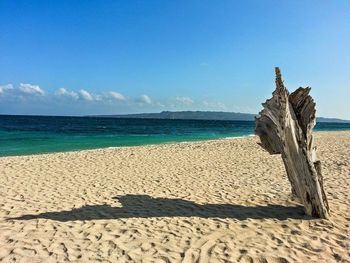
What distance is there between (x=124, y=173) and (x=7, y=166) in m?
5.36

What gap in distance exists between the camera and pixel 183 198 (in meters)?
8.53

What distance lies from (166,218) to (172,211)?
50 centimetres

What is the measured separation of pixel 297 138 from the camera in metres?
6.85

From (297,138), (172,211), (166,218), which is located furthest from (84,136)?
(297,138)

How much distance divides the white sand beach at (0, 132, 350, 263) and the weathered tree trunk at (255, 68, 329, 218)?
51 cm

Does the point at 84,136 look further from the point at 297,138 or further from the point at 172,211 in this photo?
the point at 297,138

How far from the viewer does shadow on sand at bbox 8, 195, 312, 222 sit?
6.96 m

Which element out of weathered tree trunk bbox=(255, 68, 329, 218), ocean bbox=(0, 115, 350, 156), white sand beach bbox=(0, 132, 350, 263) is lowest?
ocean bbox=(0, 115, 350, 156)

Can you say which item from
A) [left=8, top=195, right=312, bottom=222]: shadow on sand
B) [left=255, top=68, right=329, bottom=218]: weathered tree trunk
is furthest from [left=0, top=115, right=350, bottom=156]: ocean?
[left=255, top=68, right=329, bottom=218]: weathered tree trunk

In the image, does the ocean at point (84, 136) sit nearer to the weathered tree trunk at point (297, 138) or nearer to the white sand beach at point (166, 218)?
the white sand beach at point (166, 218)

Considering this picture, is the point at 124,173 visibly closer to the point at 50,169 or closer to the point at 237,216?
the point at 50,169

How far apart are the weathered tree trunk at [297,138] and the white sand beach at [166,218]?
1.67 ft

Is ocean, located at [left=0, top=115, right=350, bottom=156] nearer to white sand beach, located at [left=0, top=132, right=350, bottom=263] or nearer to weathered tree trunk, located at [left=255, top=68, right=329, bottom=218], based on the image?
white sand beach, located at [left=0, top=132, right=350, bottom=263]

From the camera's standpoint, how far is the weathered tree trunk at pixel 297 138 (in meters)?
6.78
